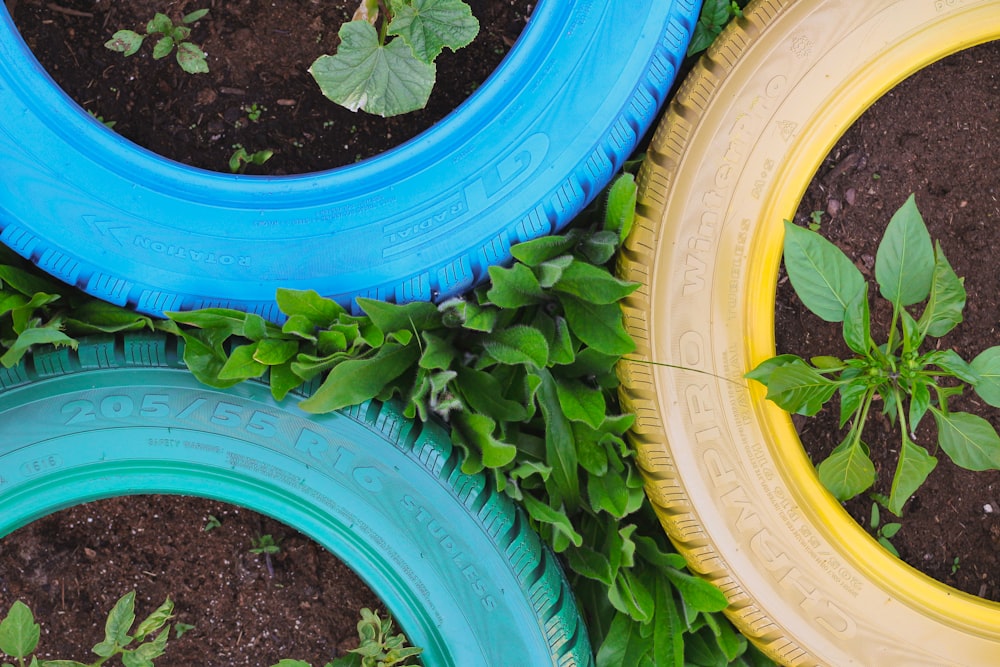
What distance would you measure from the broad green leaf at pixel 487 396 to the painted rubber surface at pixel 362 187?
7.2 inches

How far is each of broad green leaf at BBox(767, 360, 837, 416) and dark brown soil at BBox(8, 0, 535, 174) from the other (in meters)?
0.63

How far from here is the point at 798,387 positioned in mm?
1190

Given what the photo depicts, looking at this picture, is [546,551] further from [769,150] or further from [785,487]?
[769,150]

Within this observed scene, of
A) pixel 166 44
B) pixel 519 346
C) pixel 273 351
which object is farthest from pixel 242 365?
pixel 166 44

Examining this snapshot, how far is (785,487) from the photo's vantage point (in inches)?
49.9

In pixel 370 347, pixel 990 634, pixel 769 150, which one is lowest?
pixel 990 634

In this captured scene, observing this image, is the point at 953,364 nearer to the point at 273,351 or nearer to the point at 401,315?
the point at 401,315

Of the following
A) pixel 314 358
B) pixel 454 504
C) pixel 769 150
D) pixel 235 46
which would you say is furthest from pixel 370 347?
pixel 769 150

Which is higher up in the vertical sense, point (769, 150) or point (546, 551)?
point (769, 150)

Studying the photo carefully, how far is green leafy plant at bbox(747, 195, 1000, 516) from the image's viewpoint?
46.6 inches

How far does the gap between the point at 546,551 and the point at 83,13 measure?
109 centimetres

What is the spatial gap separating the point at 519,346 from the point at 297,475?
0.36 metres

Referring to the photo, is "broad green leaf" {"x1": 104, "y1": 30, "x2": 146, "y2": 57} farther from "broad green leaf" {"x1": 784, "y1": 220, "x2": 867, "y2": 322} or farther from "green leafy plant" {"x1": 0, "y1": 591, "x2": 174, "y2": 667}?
"broad green leaf" {"x1": 784, "y1": 220, "x2": 867, "y2": 322}

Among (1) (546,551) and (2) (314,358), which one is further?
(1) (546,551)
